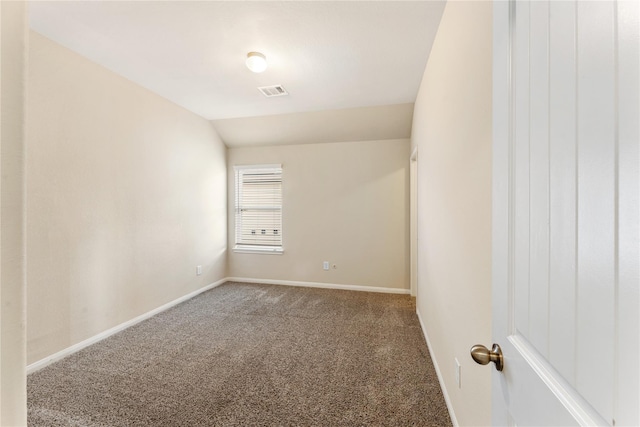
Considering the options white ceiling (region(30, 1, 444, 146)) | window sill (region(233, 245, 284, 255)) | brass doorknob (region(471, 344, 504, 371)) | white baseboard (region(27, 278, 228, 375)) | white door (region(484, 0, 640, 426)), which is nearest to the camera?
white door (region(484, 0, 640, 426))

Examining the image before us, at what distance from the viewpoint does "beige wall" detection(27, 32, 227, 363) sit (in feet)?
6.97

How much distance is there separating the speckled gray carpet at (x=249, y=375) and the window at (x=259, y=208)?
1594 mm

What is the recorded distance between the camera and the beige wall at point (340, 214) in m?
4.07

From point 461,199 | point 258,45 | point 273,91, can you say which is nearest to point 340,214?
point 273,91

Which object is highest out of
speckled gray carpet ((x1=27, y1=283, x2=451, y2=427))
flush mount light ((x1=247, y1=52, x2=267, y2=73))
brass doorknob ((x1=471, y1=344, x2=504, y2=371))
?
flush mount light ((x1=247, y1=52, x2=267, y2=73))

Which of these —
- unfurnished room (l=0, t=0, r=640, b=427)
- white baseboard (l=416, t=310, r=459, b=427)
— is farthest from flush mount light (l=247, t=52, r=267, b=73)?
white baseboard (l=416, t=310, r=459, b=427)

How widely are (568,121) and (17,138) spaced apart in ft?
3.26

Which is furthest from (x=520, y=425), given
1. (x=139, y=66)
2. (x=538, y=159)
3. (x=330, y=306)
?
(x=139, y=66)

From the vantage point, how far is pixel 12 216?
0.52 metres

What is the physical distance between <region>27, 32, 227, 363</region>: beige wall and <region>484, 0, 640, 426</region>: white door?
3.00 metres

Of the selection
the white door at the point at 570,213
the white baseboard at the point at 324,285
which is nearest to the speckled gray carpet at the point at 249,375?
the white baseboard at the point at 324,285

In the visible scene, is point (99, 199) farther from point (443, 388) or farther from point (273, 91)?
point (443, 388)

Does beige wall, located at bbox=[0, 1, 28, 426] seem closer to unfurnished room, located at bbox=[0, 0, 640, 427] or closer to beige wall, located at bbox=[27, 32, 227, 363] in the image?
unfurnished room, located at bbox=[0, 0, 640, 427]

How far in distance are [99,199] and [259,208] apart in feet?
7.57
